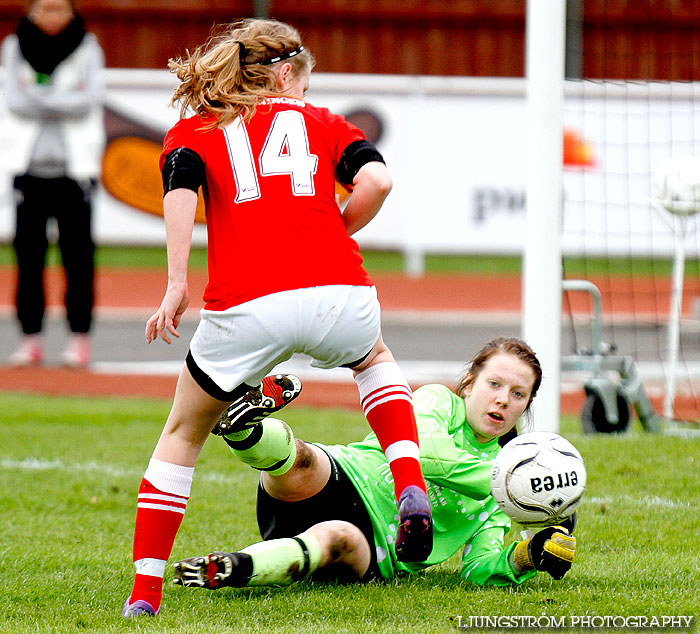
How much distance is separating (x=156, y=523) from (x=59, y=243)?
235 inches

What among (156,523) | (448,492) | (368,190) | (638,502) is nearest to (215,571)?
(156,523)

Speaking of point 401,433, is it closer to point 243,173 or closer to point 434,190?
point 243,173

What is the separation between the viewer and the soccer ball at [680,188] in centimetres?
668

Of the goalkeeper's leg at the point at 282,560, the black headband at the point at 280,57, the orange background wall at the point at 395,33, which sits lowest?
the goalkeeper's leg at the point at 282,560

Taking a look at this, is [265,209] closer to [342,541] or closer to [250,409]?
[250,409]

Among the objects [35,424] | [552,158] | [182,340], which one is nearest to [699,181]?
[552,158]

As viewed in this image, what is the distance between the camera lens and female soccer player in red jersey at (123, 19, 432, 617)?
3.32 meters

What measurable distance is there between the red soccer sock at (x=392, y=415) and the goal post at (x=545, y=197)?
7.92 ft

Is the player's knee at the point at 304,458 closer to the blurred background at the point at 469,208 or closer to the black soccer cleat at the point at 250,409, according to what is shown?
the black soccer cleat at the point at 250,409

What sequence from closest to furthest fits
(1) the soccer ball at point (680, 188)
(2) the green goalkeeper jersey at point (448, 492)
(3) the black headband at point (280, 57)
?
(3) the black headband at point (280, 57) < (2) the green goalkeeper jersey at point (448, 492) < (1) the soccer ball at point (680, 188)

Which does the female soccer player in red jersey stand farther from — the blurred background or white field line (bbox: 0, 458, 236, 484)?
the blurred background

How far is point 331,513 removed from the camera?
12.5ft

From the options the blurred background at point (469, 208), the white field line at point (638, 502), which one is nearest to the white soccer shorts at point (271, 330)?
the white field line at point (638, 502)

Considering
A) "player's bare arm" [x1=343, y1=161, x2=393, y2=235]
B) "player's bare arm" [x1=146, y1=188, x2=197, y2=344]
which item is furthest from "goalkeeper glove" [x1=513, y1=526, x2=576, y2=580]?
"player's bare arm" [x1=146, y1=188, x2=197, y2=344]
